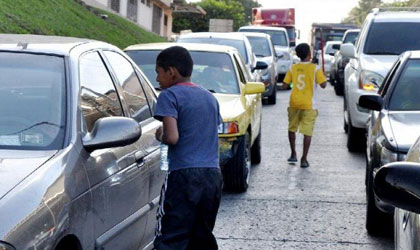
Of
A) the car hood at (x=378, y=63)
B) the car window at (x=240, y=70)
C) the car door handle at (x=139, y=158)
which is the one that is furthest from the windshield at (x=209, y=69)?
the car door handle at (x=139, y=158)

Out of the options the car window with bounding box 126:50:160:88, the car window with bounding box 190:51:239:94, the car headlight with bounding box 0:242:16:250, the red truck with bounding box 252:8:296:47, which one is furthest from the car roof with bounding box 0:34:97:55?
the red truck with bounding box 252:8:296:47

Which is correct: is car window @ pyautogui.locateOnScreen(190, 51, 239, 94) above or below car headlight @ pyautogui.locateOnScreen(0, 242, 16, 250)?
above

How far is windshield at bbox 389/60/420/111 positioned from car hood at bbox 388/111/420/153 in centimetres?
19

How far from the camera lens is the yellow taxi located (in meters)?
9.80

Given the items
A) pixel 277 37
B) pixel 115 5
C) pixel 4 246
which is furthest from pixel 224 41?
pixel 115 5

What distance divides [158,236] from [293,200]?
449 cm

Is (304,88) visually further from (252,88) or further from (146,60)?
(146,60)

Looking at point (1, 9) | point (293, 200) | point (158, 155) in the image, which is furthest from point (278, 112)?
point (158, 155)

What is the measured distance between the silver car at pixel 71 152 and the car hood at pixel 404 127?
7.03ft

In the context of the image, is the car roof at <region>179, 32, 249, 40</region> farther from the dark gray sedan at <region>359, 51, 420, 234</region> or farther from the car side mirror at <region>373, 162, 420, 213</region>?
the car side mirror at <region>373, 162, 420, 213</region>

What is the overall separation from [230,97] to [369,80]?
114 inches

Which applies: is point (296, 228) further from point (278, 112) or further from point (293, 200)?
point (278, 112)

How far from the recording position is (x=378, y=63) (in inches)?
517

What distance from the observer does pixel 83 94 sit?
539 cm
